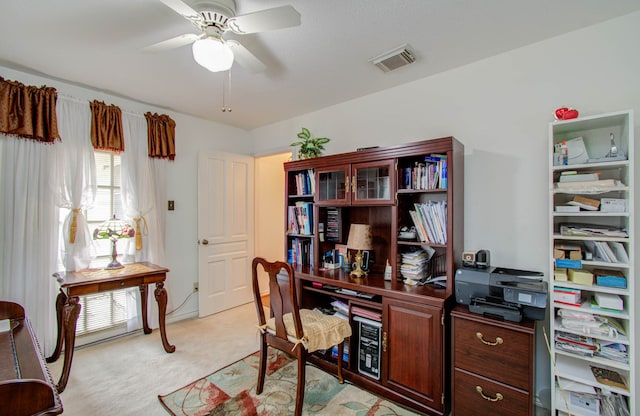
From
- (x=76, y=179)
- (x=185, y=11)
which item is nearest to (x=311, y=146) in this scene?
(x=185, y=11)

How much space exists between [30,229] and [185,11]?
7.73 ft

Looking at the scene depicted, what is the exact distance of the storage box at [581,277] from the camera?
1.53 meters

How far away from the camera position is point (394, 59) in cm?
214

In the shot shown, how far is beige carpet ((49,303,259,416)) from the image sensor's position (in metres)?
1.92

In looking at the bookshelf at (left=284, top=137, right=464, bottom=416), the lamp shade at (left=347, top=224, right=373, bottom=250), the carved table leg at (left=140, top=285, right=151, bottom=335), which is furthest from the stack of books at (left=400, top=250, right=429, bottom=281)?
the carved table leg at (left=140, top=285, right=151, bottom=335)

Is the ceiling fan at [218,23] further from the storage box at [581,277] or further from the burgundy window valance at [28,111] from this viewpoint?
the storage box at [581,277]

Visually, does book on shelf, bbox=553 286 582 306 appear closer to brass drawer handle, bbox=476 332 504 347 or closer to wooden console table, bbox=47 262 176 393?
brass drawer handle, bbox=476 332 504 347

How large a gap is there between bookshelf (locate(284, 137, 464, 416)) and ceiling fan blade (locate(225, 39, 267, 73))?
974mm

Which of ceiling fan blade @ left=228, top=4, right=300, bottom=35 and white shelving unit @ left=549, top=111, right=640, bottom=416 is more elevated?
ceiling fan blade @ left=228, top=4, right=300, bottom=35

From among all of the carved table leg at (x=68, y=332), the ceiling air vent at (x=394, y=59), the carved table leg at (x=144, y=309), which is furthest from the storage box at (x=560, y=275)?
the carved table leg at (x=144, y=309)

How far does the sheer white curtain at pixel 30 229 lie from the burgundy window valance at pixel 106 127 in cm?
32

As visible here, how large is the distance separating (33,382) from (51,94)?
2.63m

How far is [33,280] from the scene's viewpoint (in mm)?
2400

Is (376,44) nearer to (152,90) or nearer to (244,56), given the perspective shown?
(244,56)
